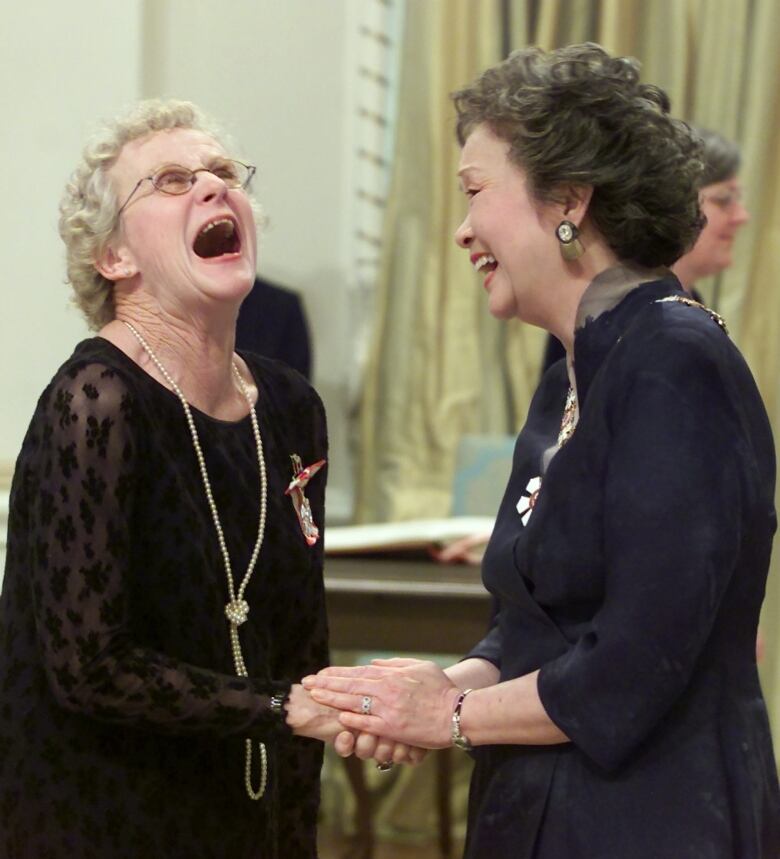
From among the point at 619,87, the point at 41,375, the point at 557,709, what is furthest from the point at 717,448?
the point at 41,375

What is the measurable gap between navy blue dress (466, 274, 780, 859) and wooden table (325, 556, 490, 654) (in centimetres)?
142

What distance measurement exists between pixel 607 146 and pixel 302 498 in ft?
2.25

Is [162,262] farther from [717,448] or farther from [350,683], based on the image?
[717,448]

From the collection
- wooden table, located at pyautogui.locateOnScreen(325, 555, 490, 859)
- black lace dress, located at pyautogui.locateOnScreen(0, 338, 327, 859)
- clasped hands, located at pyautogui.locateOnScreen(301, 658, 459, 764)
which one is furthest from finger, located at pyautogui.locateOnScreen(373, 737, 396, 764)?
wooden table, located at pyautogui.locateOnScreen(325, 555, 490, 859)

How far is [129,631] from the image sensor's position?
5.44 ft

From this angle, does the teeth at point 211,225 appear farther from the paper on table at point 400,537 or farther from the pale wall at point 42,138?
the pale wall at point 42,138

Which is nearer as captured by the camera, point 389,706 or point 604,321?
point 604,321

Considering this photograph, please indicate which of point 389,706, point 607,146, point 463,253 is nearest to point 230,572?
point 389,706

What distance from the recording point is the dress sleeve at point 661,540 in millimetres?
1410

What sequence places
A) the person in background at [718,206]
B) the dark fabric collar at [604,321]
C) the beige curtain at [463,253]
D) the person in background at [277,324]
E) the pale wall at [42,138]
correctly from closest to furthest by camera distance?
the dark fabric collar at [604,321], the person in background at [718,206], the pale wall at [42,138], the person in background at [277,324], the beige curtain at [463,253]

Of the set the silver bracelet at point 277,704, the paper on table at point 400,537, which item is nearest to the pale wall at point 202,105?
the paper on table at point 400,537

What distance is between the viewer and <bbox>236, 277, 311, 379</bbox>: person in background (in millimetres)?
3768

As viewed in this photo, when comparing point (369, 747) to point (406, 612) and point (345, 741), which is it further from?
point (406, 612)

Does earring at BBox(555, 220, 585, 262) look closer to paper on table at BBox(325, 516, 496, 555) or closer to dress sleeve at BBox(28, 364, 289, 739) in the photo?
dress sleeve at BBox(28, 364, 289, 739)
